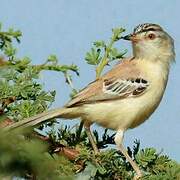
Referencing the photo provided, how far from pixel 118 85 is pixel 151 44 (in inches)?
36.6

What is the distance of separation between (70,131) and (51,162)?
2.90 m

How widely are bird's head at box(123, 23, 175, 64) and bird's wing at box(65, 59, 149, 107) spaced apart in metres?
0.23

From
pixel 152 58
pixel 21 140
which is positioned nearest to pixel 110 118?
pixel 152 58

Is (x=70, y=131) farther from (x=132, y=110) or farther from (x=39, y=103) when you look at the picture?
(x=132, y=110)

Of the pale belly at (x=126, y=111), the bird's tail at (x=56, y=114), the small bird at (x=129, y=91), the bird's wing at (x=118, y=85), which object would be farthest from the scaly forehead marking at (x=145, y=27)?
the bird's tail at (x=56, y=114)

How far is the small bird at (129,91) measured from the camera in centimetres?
543

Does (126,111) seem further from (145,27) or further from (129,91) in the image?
(145,27)

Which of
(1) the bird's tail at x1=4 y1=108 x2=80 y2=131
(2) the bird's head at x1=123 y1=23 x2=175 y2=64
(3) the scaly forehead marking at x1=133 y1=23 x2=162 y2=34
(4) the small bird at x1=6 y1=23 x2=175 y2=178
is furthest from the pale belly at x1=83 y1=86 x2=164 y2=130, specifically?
(3) the scaly forehead marking at x1=133 y1=23 x2=162 y2=34

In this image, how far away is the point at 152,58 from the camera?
20.4ft

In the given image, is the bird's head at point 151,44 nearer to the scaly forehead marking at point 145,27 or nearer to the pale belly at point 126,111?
the scaly forehead marking at point 145,27

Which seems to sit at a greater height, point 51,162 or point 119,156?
point 51,162

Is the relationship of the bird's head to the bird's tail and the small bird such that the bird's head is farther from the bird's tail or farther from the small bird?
the bird's tail

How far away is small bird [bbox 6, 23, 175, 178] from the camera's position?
5.43 meters

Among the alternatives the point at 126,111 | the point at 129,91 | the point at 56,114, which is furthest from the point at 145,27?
the point at 56,114
